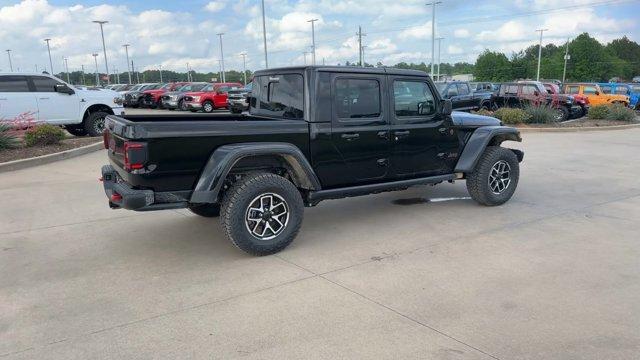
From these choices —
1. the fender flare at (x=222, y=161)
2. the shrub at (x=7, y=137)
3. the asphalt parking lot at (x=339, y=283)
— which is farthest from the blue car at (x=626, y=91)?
the shrub at (x=7, y=137)

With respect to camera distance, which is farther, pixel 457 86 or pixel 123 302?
pixel 457 86

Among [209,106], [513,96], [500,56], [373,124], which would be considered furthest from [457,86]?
[500,56]

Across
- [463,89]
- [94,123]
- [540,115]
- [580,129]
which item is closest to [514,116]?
[540,115]

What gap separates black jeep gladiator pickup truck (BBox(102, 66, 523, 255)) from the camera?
4.19 metres

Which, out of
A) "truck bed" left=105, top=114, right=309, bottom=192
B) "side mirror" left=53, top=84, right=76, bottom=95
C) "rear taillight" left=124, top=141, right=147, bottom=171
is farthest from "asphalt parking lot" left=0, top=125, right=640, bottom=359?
"side mirror" left=53, top=84, right=76, bottom=95

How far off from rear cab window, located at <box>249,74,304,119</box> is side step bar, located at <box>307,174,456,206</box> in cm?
82

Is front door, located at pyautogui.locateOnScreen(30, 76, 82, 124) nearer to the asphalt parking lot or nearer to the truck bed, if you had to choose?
the asphalt parking lot

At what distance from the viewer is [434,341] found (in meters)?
3.16

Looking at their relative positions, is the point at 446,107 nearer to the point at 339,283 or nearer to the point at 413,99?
the point at 413,99

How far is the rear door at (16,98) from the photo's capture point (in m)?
12.1

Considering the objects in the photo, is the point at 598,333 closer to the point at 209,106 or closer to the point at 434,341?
the point at 434,341

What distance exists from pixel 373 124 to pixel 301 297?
2234 millimetres

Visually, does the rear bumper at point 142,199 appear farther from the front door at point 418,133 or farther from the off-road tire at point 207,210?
the front door at point 418,133

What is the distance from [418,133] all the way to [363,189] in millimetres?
1013
